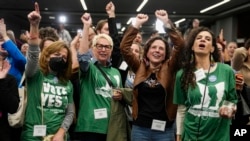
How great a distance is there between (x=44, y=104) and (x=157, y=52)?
3.45 feet

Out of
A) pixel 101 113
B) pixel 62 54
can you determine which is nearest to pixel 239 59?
pixel 101 113

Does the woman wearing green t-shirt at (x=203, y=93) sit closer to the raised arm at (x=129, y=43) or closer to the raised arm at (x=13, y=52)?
the raised arm at (x=129, y=43)

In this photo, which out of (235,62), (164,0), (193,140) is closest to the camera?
(193,140)

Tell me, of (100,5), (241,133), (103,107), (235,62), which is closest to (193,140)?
(103,107)

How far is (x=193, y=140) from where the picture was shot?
2520mm

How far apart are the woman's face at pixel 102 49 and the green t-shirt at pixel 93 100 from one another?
10 cm

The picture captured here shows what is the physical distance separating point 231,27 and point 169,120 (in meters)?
14.6

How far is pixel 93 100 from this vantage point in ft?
9.70

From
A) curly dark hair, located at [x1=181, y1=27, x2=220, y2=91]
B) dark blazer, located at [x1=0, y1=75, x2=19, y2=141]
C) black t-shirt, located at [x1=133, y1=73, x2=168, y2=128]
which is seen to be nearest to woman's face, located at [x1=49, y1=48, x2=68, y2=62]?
dark blazer, located at [x1=0, y1=75, x2=19, y2=141]

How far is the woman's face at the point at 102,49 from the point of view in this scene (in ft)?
9.93

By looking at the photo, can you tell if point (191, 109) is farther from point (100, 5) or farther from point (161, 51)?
point (100, 5)

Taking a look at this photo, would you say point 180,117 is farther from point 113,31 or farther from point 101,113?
point 113,31

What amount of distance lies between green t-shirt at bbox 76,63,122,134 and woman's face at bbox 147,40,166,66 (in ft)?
1.30

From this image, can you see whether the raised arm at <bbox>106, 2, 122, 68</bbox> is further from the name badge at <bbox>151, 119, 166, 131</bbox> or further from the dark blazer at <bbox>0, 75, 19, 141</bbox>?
the dark blazer at <bbox>0, 75, 19, 141</bbox>
